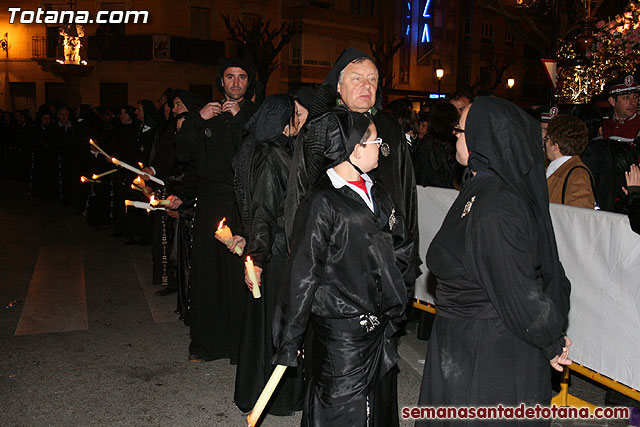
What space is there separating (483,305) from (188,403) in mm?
2940

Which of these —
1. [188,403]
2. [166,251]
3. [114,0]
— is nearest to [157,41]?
[114,0]

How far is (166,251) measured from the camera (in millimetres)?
8055

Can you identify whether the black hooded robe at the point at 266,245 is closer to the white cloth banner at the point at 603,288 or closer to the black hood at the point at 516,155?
the black hood at the point at 516,155

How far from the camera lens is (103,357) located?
6059 millimetres

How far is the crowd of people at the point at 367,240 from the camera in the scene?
9.48ft

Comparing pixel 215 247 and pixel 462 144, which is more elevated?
pixel 462 144

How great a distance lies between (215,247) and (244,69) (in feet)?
5.42

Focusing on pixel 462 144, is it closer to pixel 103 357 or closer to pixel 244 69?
pixel 244 69

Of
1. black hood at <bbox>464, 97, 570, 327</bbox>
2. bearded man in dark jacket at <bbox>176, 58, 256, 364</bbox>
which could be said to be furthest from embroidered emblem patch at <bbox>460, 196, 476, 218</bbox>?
bearded man in dark jacket at <bbox>176, 58, 256, 364</bbox>

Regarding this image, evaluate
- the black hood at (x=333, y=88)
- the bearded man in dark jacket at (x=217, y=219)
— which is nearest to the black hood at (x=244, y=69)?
the bearded man in dark jacket at (x=217, y=219)

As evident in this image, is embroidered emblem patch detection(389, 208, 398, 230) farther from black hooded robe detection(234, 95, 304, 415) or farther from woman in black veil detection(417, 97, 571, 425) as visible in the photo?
black hooded robe detection(234, 95, 304, 415)

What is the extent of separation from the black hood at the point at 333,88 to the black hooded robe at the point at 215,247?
58.6 inches

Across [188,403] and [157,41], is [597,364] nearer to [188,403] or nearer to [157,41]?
[188,403]

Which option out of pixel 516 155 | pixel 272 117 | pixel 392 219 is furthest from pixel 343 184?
pixel 272 117
